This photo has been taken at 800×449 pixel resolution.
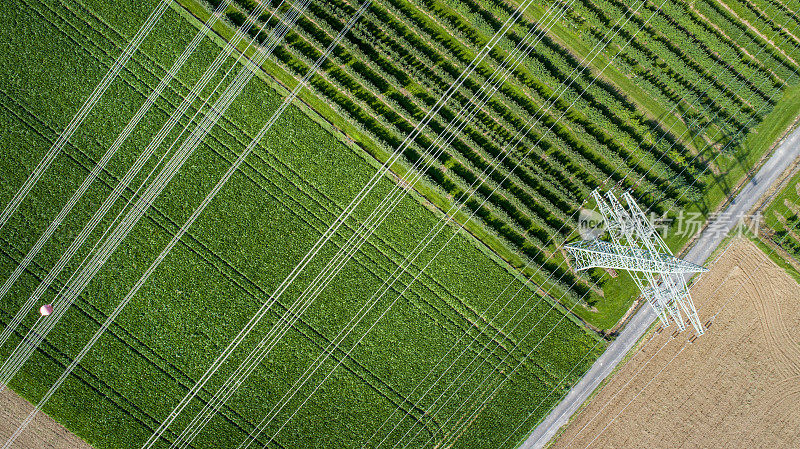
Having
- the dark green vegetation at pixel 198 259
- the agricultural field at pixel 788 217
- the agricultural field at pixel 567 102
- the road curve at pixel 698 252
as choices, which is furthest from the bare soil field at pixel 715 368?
the dark green vegetation at pixel 198 259

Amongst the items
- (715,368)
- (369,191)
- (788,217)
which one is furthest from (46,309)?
(788,217)

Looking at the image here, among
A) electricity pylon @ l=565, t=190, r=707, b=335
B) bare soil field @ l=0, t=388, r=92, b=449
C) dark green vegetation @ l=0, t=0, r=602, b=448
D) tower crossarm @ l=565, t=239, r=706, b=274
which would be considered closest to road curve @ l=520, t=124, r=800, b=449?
electricity pylon @ l=565, t=190, r=707, b=335

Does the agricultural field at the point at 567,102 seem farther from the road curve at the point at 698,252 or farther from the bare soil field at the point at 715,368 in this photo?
the bare soil field at the point at 715,368

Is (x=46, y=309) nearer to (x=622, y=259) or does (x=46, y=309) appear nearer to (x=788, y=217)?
(x=622, y=259)

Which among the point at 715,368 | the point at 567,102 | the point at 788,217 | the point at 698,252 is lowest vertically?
the point at 715,368

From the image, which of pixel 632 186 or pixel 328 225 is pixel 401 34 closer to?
pixel 328 225

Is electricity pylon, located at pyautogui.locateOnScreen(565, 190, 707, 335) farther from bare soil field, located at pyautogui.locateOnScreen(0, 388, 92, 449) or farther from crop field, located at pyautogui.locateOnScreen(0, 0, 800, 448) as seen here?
bare soil field, located at pyautogui.locateOnScreen(0, 388, 92, 449)
